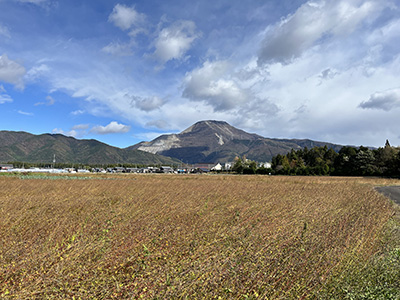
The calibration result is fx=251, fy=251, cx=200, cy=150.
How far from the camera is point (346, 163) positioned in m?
79.2

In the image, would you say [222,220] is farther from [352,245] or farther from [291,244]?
[352,245]

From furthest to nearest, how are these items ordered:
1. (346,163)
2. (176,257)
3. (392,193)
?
(346,163)
(392,193)
(176,257)

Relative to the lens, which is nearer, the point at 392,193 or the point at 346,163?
the point at 392,193

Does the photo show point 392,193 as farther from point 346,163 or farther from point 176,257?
point 346,163

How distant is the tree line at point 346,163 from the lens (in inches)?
2618

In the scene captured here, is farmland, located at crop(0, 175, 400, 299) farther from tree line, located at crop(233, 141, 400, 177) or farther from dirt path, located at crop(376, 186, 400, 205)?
tree line, located at crop(233, 141, 400, 177)

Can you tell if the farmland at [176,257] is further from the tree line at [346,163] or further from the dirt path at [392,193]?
the tree line at [346,163]

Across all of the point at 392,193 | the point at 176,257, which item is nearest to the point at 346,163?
the point at 392,193

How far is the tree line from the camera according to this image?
66500 mm

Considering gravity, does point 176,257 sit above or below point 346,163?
below

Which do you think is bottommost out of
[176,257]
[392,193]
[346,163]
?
[392,193]

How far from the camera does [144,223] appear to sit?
8.00 metres

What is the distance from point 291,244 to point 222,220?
9.84 ft

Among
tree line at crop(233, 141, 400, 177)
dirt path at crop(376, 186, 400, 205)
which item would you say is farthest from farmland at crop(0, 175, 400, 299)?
tree line at crop(233, 141, 400, 177)
